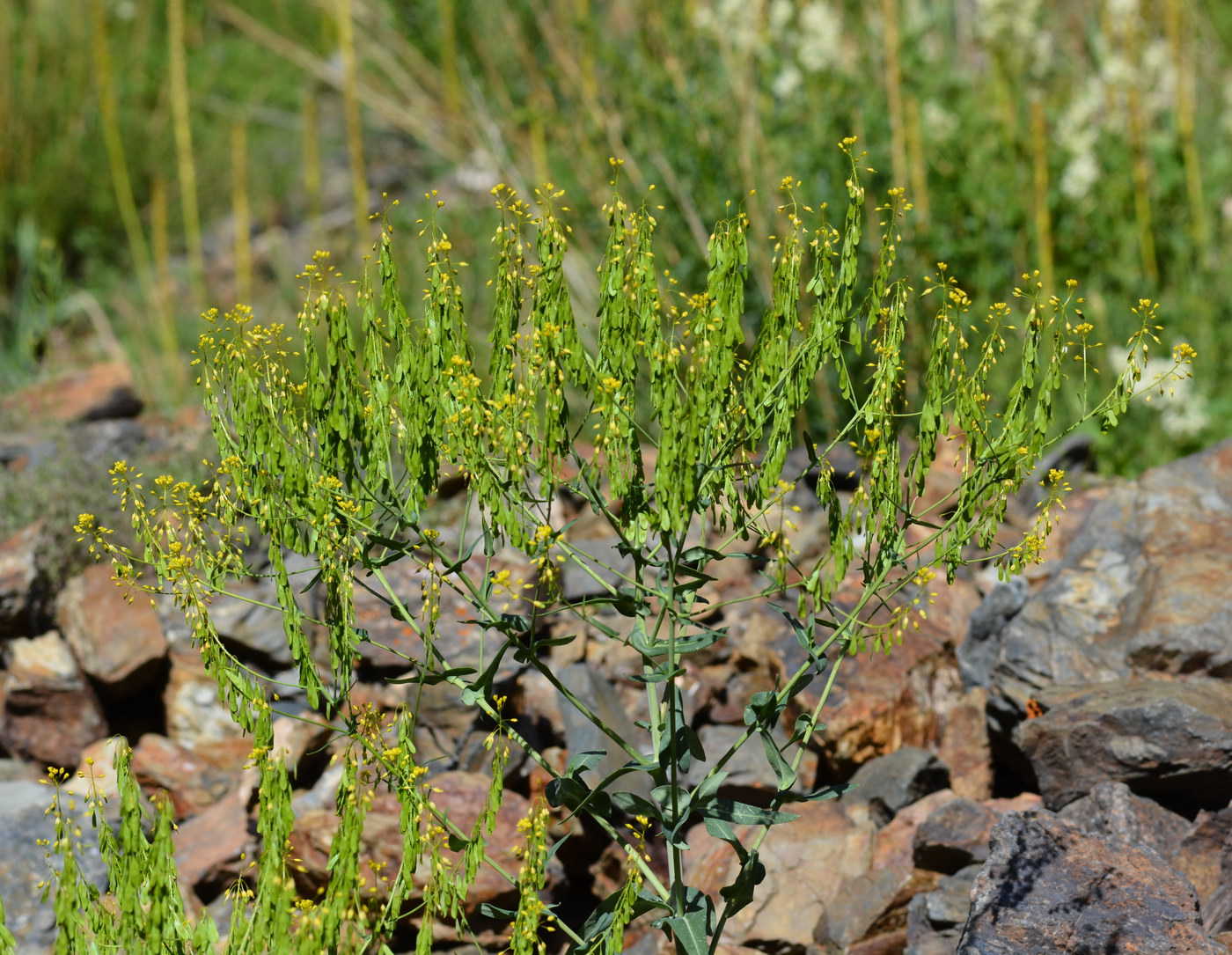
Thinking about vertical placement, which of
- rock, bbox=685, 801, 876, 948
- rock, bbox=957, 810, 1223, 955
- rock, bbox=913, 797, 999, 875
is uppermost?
rock, bbox=957, 810, 1223, 955

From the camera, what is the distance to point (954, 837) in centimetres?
295

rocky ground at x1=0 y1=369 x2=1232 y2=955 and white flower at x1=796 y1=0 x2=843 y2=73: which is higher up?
white flower at x1=796 y1=0 x2=843 y2=73

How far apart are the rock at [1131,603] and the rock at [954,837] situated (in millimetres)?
453

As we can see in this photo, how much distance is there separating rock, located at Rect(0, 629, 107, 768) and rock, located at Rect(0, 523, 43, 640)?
0.19 m

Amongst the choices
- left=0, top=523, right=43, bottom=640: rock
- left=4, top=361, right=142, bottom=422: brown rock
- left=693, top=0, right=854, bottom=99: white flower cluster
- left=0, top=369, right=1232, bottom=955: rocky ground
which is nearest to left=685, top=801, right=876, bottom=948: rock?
left=0, top=369, right=1232, bottom=955: rocky ground

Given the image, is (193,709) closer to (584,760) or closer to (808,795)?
(584,760)

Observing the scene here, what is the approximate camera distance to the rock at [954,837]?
9.63 ft

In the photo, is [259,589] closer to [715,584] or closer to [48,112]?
[715,584]

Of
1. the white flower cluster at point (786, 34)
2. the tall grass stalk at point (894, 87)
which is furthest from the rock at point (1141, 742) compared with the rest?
the white flower cluster at point (786, 34)

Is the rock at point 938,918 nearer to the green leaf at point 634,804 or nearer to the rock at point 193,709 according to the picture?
the green leaf at point 634,804

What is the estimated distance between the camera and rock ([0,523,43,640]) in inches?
166

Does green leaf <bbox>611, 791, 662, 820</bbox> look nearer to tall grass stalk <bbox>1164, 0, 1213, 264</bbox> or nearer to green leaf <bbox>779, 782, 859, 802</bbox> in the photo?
green leaf <bbox>779, 782, 859, 802</bbox>

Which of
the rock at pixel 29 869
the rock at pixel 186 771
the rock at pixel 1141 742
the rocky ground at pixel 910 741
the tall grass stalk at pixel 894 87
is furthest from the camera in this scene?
the tall grass stalk at pixel 894 87

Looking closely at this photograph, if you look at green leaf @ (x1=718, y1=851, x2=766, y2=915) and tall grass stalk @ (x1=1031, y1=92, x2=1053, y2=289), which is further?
tall grass stalk @ (x1=1031, y1=92, x2=1053, y2=289)
